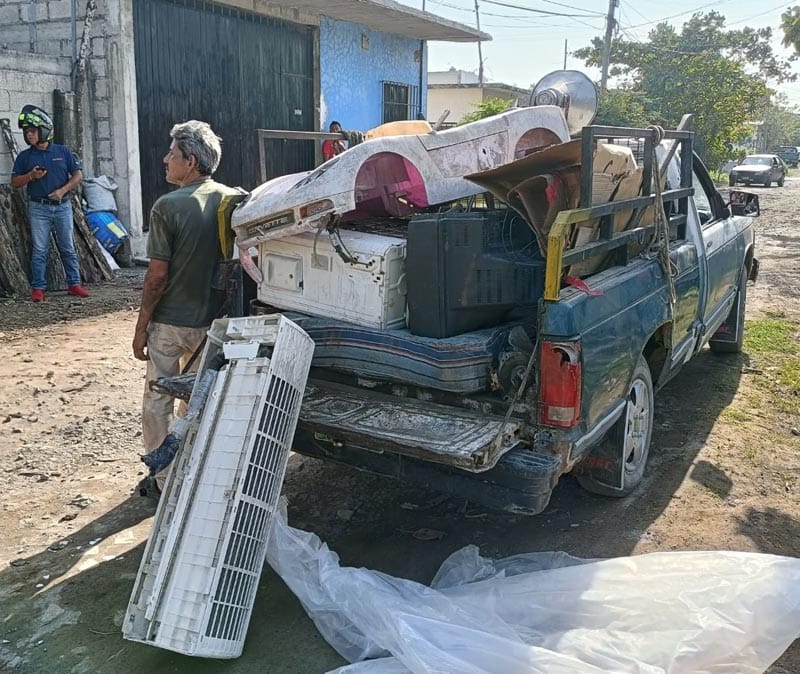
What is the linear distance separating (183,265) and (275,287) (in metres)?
0.46

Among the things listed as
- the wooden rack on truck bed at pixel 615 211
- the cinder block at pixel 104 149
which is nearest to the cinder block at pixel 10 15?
the cinder block at pixel 104 149

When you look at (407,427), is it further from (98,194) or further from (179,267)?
(98,194)

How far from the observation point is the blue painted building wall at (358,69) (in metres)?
13.9

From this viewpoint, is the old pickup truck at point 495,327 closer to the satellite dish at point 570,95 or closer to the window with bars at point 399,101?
the satellite dish at point 570,95

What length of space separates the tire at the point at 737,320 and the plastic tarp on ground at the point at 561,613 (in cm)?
391

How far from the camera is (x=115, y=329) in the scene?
7.28 metres

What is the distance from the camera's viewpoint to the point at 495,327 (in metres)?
3.67

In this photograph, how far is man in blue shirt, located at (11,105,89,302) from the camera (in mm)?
7953

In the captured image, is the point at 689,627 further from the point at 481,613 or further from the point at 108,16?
the point at 108,16

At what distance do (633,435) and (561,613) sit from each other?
143cm

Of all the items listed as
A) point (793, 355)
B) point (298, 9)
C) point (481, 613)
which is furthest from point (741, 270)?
point (298, 9)

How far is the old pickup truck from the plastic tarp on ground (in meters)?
0.35

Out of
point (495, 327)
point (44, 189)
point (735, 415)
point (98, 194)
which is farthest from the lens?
point (98, 194)

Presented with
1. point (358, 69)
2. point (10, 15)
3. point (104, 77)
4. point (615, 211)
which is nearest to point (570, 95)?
point (615, 211)
